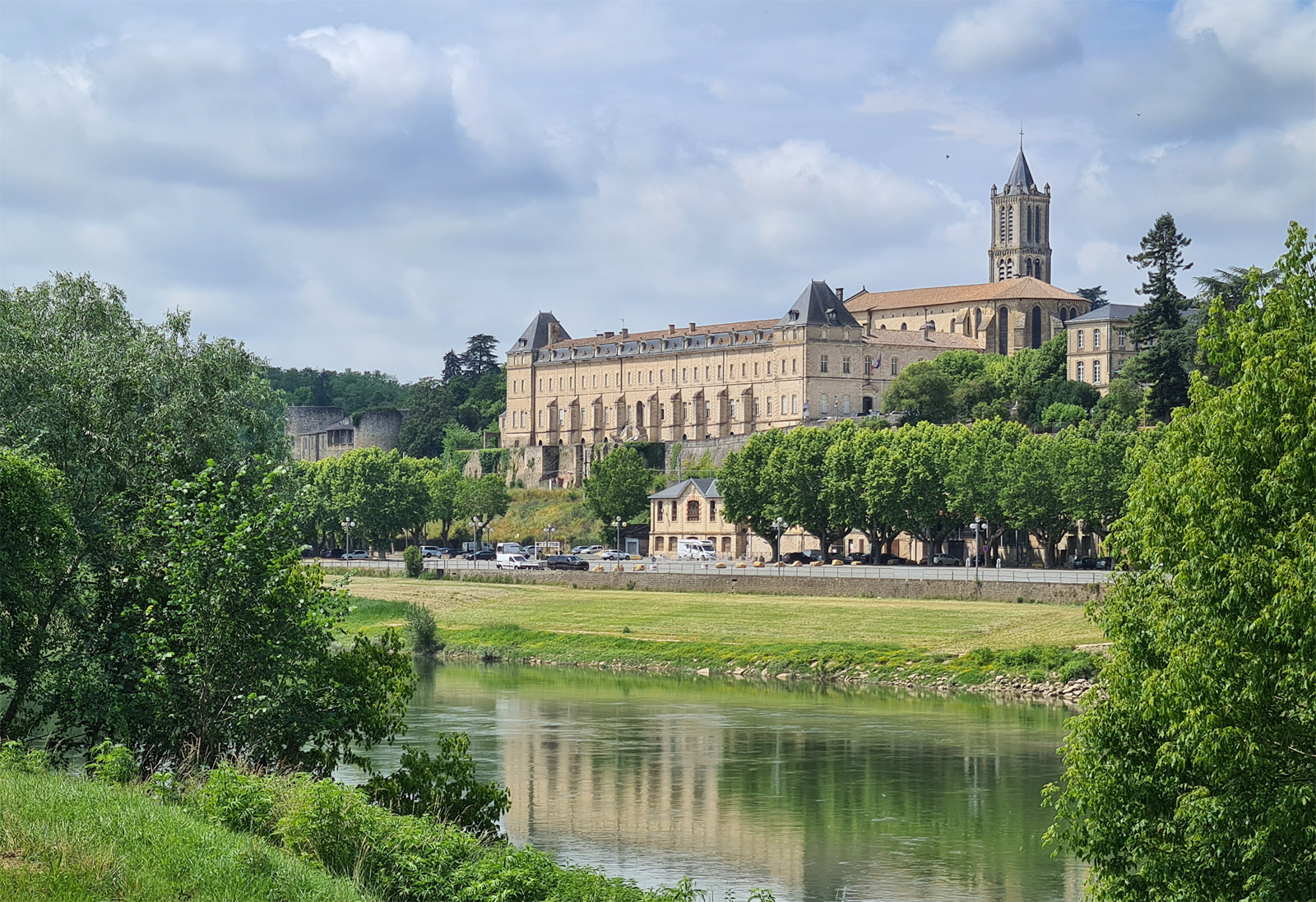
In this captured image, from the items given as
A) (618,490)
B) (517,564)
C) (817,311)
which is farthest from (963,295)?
(517,564)

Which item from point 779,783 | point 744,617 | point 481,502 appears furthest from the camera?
point 481,502

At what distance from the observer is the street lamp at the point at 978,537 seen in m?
68.8

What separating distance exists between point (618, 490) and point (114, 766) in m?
90.4

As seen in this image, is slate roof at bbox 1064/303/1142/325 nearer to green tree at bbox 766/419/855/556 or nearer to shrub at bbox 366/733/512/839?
green tree at bbox 766/419/855/556

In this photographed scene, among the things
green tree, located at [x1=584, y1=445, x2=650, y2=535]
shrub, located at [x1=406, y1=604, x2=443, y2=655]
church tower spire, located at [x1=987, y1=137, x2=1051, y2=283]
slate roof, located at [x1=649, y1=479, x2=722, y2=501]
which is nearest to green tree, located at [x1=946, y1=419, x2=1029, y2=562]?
slate roof, located at [x1=649, y1=479, x2=722, y2=501]

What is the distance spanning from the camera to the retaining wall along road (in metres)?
54.6

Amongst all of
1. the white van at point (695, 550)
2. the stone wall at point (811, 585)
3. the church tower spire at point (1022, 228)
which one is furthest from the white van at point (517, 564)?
the church tower spire at point (1022, 228)

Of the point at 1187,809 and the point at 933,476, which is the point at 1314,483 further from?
the point at 933,476

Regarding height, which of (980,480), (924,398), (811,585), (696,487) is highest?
(924,398)

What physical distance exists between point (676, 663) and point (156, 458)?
3062cm

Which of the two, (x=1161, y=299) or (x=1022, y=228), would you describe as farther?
(x=1022, y=228)

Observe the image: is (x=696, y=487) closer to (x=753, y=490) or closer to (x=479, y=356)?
(x=753, y=490)

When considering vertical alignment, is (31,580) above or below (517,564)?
above

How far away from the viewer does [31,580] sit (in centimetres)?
1978
